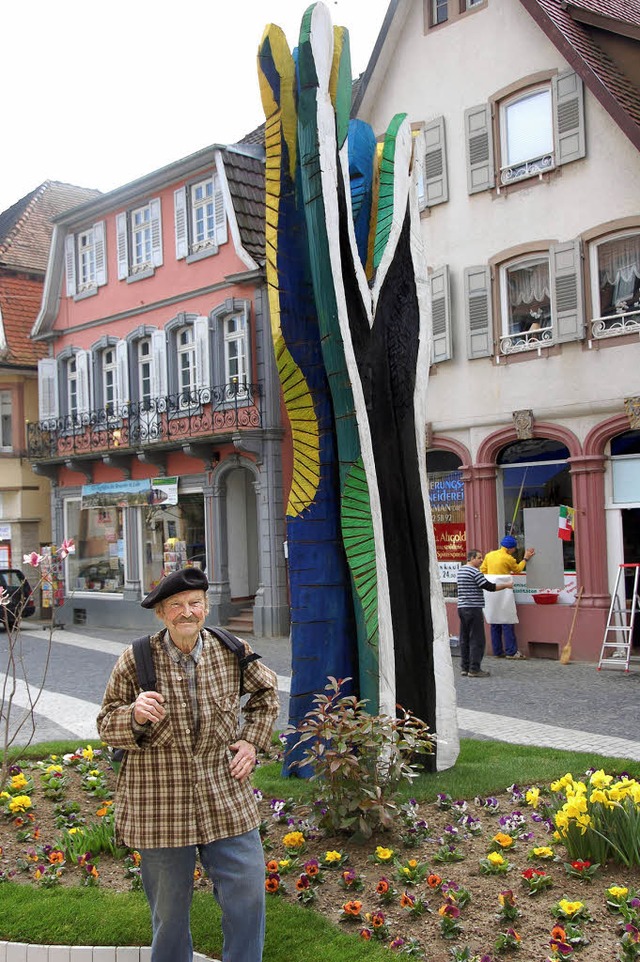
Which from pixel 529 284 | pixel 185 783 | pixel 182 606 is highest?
pixel 529 284

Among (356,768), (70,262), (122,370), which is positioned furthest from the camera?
(70,262)

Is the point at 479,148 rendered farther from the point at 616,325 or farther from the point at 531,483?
the point at 531,483

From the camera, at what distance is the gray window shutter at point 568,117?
14.9 metres

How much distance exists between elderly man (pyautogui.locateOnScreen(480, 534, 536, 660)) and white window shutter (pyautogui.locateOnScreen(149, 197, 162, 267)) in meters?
10.7

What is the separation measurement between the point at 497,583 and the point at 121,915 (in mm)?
10540

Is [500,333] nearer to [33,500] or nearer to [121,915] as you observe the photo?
[121,915]

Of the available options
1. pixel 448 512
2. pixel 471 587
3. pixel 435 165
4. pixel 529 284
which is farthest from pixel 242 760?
pixel 435 165

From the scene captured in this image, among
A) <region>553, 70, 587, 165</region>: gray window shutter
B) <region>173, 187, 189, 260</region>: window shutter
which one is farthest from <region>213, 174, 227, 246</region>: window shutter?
<region>553, 70, 587, 165</region>: gray window shutter

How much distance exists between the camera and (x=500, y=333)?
16094mm

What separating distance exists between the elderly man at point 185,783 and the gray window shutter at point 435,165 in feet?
46.4

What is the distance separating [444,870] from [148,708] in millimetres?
2302

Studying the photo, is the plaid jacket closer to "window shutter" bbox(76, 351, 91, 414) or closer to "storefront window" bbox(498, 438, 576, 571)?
"storefront window" bbox(498, 438, 576, 571)

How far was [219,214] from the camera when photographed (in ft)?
68.0

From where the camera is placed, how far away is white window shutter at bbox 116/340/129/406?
914 inches
